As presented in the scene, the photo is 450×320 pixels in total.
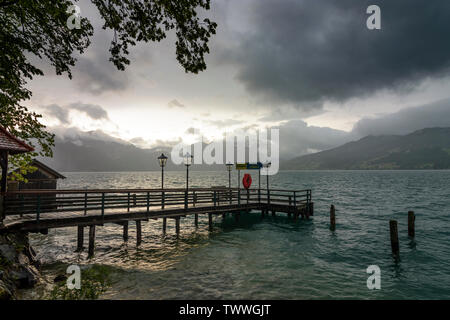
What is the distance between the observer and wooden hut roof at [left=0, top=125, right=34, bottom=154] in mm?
10281

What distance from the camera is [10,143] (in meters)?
10.6

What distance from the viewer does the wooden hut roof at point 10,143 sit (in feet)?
33.7

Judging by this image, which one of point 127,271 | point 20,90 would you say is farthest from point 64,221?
point 20,90

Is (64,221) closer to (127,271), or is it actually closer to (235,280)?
(127,271)

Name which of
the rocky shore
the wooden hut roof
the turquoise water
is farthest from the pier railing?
the turquoise water

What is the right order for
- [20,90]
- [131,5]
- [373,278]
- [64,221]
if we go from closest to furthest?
1. [131,5]
2. [20,90]
3. [373,278]
4. [64,221]

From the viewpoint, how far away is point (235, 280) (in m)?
10.6

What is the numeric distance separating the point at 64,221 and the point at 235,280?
9.18 metres

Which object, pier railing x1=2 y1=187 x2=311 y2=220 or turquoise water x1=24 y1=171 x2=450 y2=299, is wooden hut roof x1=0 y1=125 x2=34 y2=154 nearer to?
pier railing x1=2 y1=187 x2=311 y2=220

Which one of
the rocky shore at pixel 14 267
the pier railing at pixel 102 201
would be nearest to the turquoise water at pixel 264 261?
the rocky shore at pixel 14 267

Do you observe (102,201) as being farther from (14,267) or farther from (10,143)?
(10,143)

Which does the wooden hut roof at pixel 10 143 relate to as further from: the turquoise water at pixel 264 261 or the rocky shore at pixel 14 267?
the turquoise water at pixel 264 261

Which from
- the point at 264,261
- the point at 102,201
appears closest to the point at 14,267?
the point at 102,201

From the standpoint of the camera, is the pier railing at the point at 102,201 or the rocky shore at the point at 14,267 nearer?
the rocky shore at the point at 14,267
